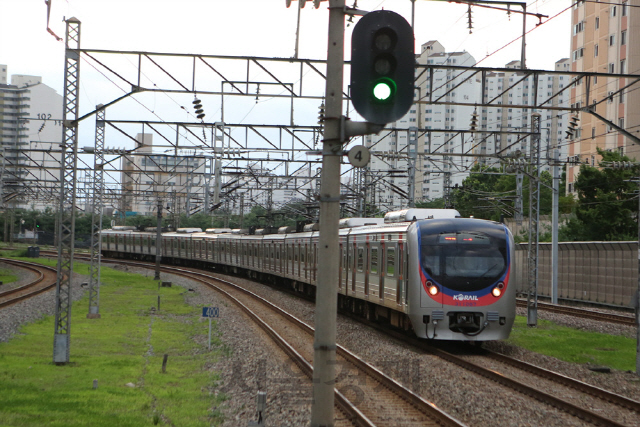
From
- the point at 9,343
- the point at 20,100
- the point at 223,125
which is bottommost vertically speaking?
the point at 9,343

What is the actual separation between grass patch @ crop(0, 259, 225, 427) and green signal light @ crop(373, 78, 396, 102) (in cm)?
598

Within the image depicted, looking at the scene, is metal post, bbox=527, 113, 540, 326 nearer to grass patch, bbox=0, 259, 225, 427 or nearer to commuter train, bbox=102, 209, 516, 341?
commuter train, bbox=102, 209, 516, 341

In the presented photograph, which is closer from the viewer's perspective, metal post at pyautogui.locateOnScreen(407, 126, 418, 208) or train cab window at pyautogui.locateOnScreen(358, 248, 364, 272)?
train cab window at pyautogui.locateOnScreen(358, 248, 364, 272)

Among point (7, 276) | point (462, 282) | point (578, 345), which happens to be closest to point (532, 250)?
point (578, 345)

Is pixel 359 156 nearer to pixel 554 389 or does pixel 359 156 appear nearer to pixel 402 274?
pixel 554 389

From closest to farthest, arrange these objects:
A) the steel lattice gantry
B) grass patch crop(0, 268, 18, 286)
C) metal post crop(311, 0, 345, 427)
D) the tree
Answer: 1. metal post crop(311, 0, 345, 427)
2. the steel lattice gantry
3. the tree
4. grass patch crop(0, 268, 18, 286)

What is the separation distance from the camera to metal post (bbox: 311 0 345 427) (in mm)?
5773

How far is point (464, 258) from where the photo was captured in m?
15.5

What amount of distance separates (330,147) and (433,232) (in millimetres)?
10269

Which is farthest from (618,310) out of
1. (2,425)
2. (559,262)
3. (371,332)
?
(2,425)

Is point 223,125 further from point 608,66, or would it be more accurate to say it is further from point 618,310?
point 608,66

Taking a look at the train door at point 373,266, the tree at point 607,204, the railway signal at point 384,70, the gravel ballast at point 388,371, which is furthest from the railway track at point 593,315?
the railway signal at point 384,70

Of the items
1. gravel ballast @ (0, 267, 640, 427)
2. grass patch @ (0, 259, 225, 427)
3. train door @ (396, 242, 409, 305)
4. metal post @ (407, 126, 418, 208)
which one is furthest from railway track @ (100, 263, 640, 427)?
metal post @ (407, 126, 418, 208)

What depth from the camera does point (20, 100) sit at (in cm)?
17862
